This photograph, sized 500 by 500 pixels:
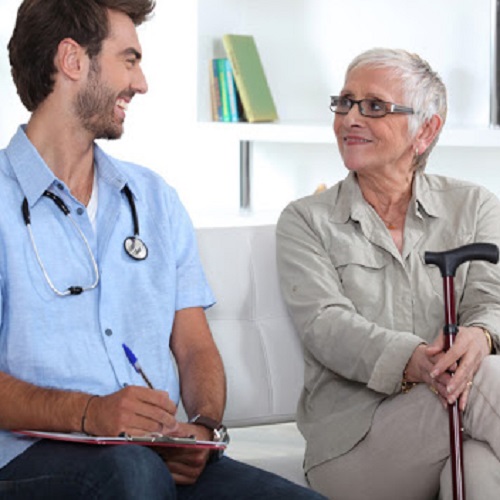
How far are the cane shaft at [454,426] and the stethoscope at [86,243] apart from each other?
55cm

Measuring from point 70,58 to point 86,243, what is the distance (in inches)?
13.3

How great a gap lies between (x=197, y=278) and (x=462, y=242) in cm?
59

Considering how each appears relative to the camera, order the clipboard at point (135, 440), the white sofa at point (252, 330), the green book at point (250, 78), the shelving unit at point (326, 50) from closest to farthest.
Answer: the clipboard at point (135, 440) < the white sofa at point (252, 330) < the shelving unit at point (326, 50) < the green book at point (250, 78)

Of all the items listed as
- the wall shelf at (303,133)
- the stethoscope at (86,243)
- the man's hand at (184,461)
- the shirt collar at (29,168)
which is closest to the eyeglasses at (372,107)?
the stethoscope at (86,243)

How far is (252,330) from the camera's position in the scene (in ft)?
8.30

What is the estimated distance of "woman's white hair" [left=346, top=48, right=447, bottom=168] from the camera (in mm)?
2646

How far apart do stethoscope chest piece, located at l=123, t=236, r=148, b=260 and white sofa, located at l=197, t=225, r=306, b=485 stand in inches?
12.5

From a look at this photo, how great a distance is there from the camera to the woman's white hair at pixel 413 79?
2.65 m

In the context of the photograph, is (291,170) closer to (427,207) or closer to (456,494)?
(427,207)

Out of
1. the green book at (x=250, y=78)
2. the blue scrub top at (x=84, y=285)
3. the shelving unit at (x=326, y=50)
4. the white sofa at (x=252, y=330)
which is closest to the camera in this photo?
the blue scrub top at (x=84, y=285)

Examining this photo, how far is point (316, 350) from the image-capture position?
2414 mm

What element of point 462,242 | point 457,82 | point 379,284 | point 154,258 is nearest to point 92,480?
point 154,258

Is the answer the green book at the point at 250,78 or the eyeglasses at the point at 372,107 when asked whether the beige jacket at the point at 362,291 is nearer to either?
the eyeglasses at the point at 372,107

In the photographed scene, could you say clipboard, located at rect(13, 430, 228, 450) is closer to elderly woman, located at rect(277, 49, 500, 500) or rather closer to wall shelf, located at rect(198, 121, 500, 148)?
elderly woman, located at rect(277, 49, 500, 500)
